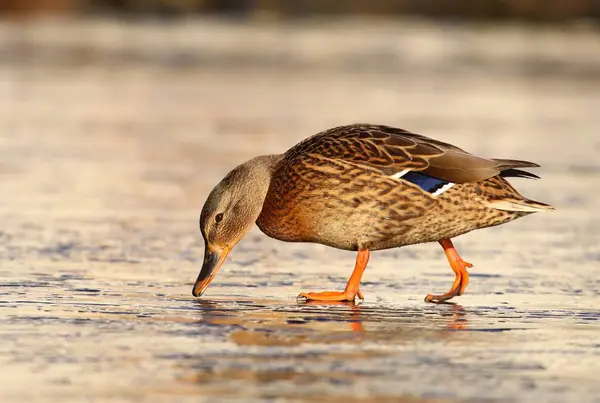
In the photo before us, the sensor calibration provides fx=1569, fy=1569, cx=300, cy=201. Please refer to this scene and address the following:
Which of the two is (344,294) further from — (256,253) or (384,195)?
(256,253)

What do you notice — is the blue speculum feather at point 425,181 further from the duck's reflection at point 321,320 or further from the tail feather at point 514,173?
the duck's reflection at point 321,320

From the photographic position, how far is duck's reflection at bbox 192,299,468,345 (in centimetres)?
660

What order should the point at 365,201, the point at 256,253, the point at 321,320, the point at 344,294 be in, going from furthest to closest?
the point at 256,253 < the point at 365,201 < the point at 344,294 < the point at 321,320

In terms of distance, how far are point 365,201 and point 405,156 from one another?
328 millimetres

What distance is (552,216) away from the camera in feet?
36.6

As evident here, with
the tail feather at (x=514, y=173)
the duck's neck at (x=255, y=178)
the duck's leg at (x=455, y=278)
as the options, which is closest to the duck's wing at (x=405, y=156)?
the tail feather at (x=514, y=173)

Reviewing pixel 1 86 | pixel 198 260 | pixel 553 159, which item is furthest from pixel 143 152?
pixel 1 86

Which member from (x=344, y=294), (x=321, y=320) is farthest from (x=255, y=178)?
(x=321, y=320)

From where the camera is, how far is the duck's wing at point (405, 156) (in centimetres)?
779

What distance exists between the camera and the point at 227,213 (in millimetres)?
7797

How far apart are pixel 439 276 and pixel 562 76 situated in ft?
58.4

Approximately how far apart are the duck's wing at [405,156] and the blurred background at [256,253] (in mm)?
637

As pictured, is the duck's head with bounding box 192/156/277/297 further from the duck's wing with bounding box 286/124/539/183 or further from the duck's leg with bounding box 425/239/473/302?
the duck's leg with bounding box 425/239/473/302

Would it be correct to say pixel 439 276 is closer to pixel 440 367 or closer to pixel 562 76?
pixel 440 367
